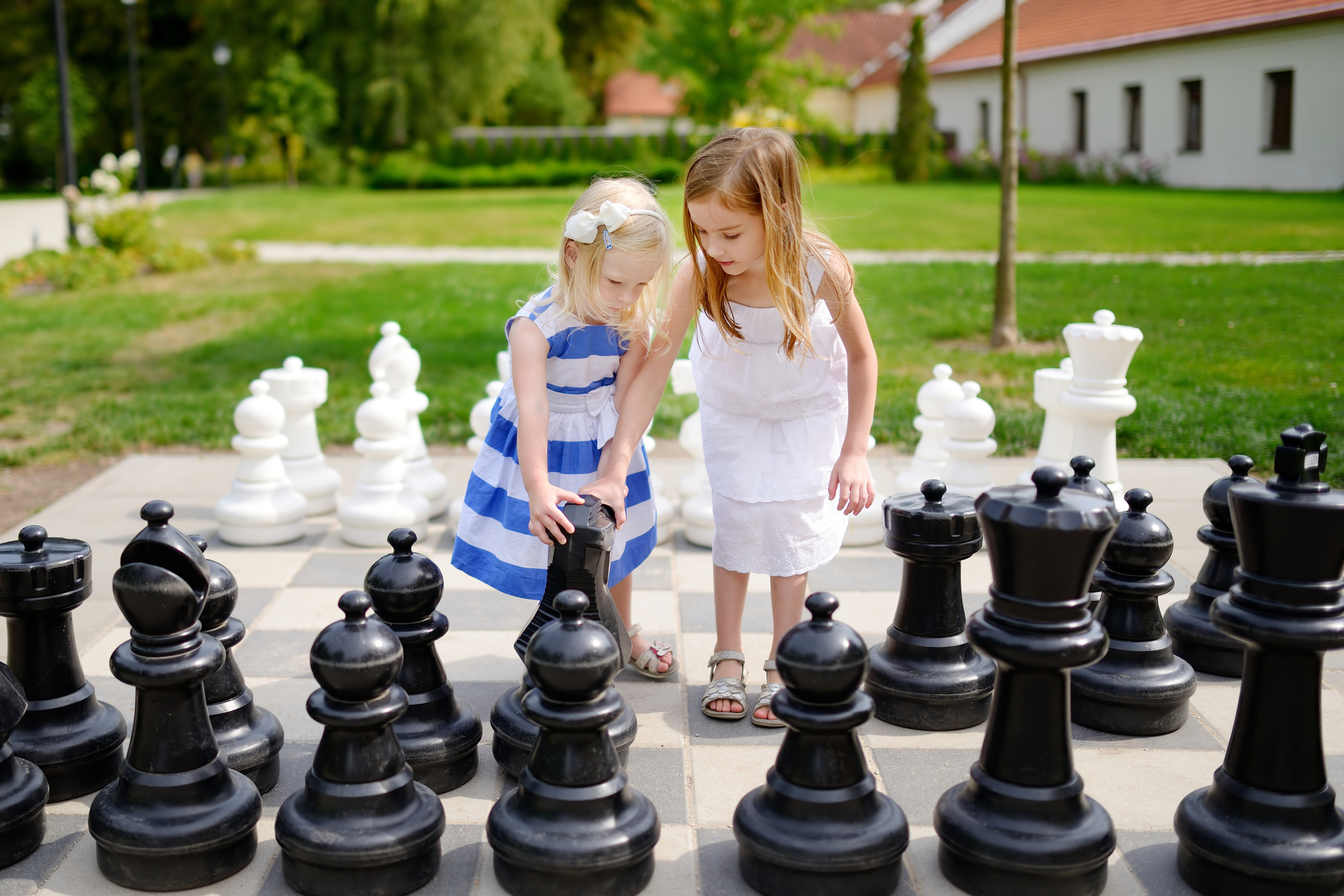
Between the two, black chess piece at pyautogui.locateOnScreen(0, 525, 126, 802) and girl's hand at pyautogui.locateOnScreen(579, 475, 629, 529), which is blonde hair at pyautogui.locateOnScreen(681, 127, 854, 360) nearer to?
girl's hand at pyautogui.locateOnScreen(579, 475, 629, 529)

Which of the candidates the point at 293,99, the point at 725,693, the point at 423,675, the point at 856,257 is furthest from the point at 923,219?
the point at 293,99

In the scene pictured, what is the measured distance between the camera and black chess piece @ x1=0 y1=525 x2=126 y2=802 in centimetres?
219

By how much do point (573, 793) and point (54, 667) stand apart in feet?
3.65

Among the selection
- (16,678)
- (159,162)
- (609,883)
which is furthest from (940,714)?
(159,162)

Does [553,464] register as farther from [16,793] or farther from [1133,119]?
[1133,119]

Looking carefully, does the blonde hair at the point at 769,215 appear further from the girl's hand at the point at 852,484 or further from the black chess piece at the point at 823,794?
the black chess piece at the point at 823,794

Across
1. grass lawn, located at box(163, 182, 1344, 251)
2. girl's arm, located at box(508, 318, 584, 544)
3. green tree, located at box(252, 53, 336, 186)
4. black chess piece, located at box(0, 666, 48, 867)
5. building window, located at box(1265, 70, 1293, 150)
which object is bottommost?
black chess piece, located at box(0, 666, 48, 867)

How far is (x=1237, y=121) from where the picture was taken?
19.8m

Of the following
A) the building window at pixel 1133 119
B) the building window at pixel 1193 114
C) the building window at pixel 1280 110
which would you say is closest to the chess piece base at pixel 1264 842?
the building window at pixel 1280 110

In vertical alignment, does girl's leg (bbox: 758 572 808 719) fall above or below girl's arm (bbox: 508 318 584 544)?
below

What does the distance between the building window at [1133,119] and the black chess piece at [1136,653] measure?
2311 cm

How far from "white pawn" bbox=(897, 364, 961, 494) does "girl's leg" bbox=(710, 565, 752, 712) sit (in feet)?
4.47

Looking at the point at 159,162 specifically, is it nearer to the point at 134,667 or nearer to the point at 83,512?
the point at 83,512

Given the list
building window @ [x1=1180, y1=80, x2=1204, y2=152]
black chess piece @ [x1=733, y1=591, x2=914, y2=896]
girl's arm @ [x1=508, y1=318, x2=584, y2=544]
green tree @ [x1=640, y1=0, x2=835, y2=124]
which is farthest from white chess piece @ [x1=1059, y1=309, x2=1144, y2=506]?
green tree @ [x1=640, y1=0, x2=835, y2=124]
